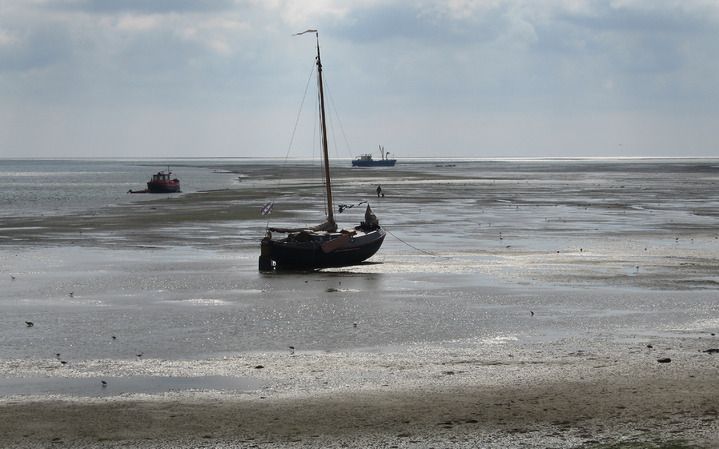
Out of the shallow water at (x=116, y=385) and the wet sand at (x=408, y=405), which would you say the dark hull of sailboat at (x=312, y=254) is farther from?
the shallow water at (x=116, y=385)

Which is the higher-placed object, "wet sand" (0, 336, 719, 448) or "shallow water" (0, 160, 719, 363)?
"wet sand" (0, 336, 719, 448)

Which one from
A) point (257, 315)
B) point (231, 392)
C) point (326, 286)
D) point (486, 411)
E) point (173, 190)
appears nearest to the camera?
point (486, 411)

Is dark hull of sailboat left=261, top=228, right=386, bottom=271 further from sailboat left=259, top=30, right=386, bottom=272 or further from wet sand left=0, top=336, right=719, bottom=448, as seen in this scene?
wet sand left=0, top=336, right=719, bottom=448

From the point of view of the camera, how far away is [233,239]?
4825 centimetres

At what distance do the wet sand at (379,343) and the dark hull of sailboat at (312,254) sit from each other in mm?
1103

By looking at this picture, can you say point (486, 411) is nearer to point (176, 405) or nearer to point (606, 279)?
point (176, 405)

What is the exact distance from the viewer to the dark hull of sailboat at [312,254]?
36594 mm

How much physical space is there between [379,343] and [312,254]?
1543cm

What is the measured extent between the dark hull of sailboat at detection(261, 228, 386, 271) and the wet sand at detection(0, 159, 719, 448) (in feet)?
3.62

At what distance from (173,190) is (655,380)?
309 ft

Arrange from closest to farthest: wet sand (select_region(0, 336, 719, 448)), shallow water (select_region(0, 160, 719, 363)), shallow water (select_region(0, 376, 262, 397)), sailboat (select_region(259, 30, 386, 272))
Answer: wet sand (select_region(0, 336, 719, 448)), shallow water (select_region(0, 376, 262, 397)), shallow water (select_region(0, 160, 719, 363)), sailboat (select_region(259, 30, 386, 272))

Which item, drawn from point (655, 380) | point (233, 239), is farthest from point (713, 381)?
point (233, 239)

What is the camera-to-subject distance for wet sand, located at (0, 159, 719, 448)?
1510cm

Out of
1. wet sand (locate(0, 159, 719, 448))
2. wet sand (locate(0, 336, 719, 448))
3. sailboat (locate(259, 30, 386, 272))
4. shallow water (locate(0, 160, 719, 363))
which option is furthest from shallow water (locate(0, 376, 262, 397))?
sailboat (locate(259, 30, 386, 272))
